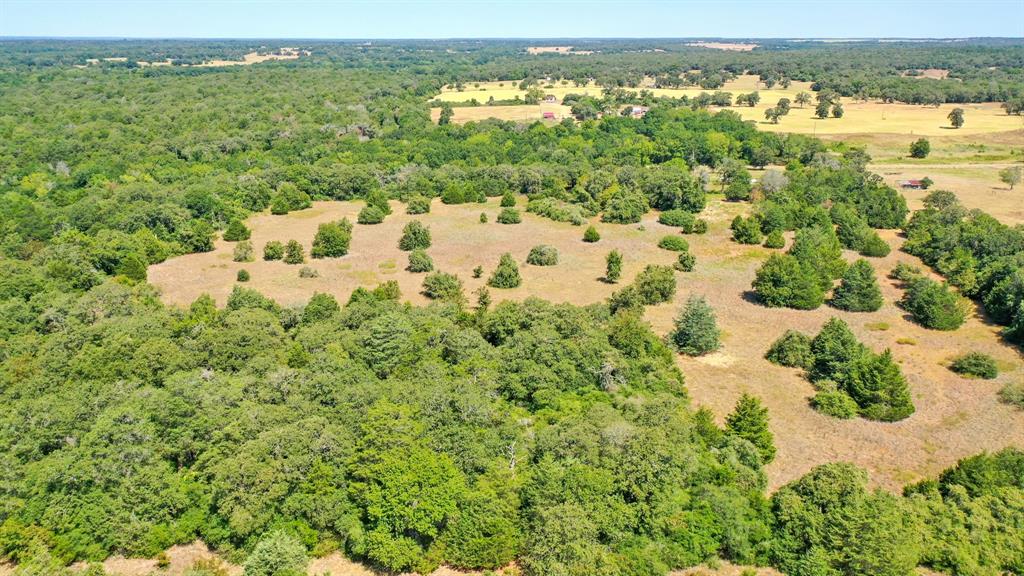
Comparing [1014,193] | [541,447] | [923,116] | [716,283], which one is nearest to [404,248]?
[716,283]

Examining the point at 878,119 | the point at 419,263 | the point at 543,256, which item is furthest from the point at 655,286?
the point at 878,119

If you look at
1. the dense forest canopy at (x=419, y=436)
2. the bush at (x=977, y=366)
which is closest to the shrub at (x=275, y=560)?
the dense forest canopy at (x=419, y=436)

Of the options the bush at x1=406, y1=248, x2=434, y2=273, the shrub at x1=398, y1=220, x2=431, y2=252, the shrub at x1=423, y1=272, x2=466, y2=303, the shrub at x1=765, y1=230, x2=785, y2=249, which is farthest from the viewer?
the shrub at x1=398, y1=220, x2=431, y2=252

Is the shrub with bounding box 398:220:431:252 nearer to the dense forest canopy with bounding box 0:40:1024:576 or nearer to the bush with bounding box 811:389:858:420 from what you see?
the dense forest canopy with bounding box 0:40:1024:576

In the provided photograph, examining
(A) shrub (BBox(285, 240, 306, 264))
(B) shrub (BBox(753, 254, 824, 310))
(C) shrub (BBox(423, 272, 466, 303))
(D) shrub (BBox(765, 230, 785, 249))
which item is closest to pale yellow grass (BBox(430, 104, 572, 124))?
(D) shrub (BBox(765, 230, 785, 249))

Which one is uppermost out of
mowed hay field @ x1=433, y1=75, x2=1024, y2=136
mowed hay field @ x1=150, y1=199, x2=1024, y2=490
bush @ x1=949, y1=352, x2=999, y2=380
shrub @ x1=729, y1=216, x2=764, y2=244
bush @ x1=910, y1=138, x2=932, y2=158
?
mowed hay field @ x1=433, y1=75, x2=1024, y2=136

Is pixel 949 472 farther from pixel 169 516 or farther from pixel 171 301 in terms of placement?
pixel 171 301

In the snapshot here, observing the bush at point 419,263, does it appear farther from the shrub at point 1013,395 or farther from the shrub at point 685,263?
the shrub at point 1013,395

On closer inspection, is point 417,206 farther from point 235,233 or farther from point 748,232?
point 748,232
